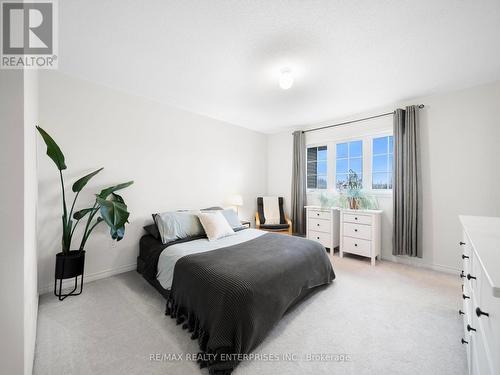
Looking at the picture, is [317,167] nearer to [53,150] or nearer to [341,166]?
[341,166]

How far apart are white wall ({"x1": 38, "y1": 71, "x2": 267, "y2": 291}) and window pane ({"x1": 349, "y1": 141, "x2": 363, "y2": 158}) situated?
2371 mm

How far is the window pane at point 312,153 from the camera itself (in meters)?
4.47

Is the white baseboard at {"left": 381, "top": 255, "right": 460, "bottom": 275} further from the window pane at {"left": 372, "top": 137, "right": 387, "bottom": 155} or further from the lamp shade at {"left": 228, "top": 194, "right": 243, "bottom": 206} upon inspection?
the lamp shade at {"left": 228, "top": 194, "right": 243, "bottom": 206}

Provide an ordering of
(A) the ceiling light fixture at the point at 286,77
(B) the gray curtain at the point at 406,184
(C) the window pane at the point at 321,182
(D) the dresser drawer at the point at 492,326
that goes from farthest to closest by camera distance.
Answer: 1. (C) the window pane at the point at 321,182
2. (B) the gray curtain at the point at 406,184
3. (A) the ceiling light fixture at the point at 286,77
4. (D) the dresser drawer at the point at 492,326

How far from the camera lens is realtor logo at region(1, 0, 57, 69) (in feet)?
3.18

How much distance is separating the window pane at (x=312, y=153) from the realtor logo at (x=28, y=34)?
4113mm

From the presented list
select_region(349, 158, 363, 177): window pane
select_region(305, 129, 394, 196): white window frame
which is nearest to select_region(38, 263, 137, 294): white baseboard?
select_region(305, 129, 394, 196): white window frame

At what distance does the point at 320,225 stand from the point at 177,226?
2512 mm

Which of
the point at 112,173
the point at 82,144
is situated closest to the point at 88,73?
the point at 82,144

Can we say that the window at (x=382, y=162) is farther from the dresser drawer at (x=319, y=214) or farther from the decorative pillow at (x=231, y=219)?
the decorative pillow at (x=231, y=219)

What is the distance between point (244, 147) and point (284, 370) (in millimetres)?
3865

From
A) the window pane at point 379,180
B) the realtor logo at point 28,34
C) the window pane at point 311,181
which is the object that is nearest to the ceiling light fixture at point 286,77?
the realtor logo at point 28,34

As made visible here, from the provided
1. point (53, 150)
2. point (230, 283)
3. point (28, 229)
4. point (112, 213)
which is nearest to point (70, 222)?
point (112, 213)

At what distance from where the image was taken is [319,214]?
12.7ft
